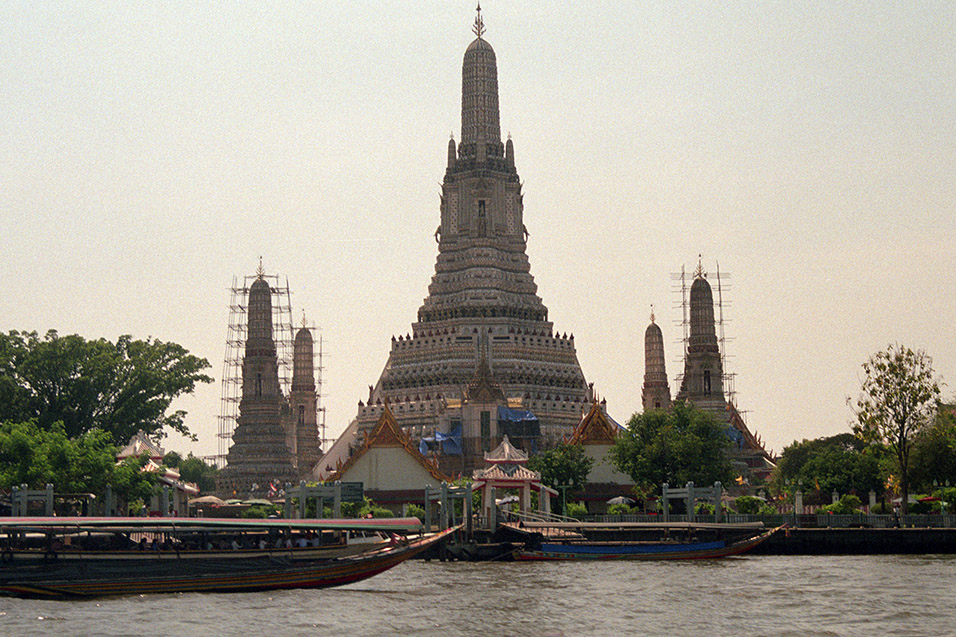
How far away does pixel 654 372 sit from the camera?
422ft

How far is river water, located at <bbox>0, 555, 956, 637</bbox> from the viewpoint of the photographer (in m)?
39.8

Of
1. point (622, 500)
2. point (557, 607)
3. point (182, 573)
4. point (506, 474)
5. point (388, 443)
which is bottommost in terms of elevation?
point (557, 607)

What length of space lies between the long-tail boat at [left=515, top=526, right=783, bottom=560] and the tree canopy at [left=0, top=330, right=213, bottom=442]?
4201 centimetres

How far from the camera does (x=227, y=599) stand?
45875 mm

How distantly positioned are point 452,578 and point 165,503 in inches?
1038

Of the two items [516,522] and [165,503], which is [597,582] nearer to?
[516,522]

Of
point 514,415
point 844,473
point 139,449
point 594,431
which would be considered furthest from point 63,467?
point 844,473

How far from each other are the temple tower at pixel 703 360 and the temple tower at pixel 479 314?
7954mm

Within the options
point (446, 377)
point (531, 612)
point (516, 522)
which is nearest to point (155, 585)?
point (531, 612)

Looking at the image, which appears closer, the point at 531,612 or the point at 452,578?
the point at 531,612

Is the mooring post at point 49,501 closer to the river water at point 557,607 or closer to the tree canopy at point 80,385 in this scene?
the river water at point 557,607

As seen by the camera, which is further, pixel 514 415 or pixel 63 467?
pixel 514 415

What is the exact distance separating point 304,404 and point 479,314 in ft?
78.2

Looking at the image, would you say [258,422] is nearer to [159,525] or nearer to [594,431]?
[594,431]
